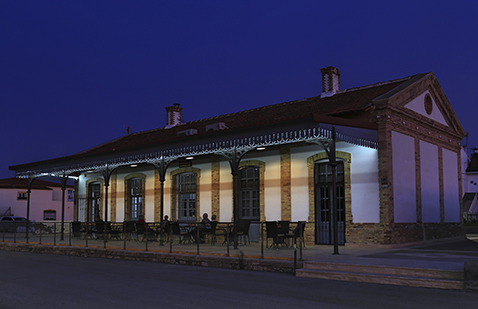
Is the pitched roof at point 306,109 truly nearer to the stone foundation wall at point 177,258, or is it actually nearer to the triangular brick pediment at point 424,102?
the triangular brick pediment at point 424,102

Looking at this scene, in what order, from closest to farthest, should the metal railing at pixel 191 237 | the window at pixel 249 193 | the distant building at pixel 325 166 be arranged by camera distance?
the metal railing at pixel 191 237 < the distant building at pixel 325 166 < the window at pixel 249 193

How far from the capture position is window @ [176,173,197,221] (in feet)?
62.2

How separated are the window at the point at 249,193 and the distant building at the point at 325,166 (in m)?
0.04

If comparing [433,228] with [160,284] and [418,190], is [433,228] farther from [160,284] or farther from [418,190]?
[160,284]

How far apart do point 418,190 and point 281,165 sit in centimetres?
448

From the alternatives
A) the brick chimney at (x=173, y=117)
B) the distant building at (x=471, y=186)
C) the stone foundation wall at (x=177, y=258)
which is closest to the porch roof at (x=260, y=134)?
the brick chimney at (x=173, y=117)

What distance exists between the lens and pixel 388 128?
547 inches

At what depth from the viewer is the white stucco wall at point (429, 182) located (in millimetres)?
15914

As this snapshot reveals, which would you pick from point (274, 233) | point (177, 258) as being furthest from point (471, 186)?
point (177, 258)

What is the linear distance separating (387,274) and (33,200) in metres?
40.0

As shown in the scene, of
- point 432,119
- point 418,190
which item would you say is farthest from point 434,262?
point 432,119

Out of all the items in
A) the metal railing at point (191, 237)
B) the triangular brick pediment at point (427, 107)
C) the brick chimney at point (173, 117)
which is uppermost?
the brick chimney at point (173, 117)

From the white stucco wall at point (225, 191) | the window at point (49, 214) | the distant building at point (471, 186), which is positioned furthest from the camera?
the window at point (49, 214)

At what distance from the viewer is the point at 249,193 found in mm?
17156
